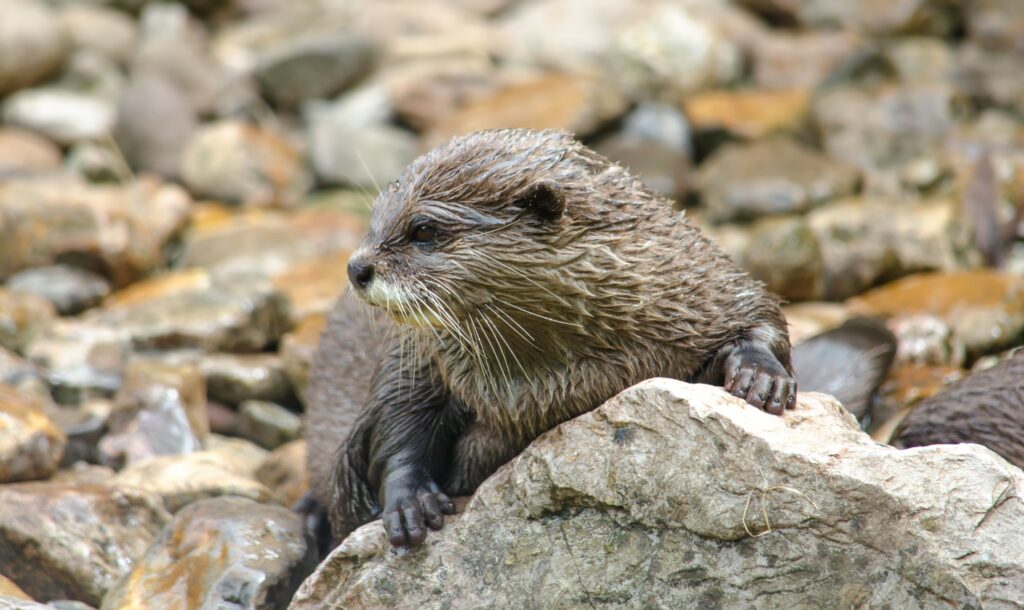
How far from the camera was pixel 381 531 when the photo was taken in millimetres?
3385

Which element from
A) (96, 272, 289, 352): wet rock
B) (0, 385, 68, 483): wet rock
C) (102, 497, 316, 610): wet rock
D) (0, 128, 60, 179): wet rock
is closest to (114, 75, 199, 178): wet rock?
(0, 128, 60, 179): wet rock

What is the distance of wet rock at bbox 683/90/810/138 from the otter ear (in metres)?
7.85

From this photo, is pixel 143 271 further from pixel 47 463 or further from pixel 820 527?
pixel 820 527

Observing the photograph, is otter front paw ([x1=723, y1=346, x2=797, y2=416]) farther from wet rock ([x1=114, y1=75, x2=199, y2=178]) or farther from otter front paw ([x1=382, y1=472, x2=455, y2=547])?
wet rock ([x1=114, y1=75, x2=199, y2=178])

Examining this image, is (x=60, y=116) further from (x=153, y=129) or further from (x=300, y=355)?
(x=300, y=355)

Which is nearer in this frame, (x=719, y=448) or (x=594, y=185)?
(x=719, y=448)

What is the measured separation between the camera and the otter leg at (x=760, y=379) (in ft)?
10.4

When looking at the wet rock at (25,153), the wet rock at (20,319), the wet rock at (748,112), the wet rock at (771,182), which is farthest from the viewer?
the wet rock at (748,112)

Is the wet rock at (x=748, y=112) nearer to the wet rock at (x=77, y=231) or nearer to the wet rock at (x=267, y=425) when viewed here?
the wet rock at (x=77, y=231)

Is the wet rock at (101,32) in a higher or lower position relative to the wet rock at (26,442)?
lower

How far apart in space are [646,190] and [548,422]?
706mm

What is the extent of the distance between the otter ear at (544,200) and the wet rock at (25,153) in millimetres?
8176

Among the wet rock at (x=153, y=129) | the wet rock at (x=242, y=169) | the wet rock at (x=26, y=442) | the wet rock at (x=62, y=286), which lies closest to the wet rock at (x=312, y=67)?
the wet rock at (x=153, y=129)

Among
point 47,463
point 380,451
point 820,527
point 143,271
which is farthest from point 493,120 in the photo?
point 820,527
